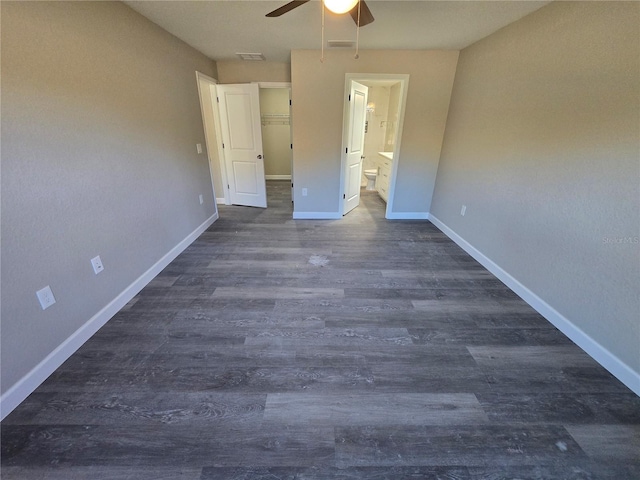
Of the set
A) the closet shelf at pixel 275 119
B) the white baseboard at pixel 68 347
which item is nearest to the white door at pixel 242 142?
the white baseboard at pixel 68 347

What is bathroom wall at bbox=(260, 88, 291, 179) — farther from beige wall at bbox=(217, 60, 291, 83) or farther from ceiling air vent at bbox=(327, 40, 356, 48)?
ceiling air vent at bbox=(327, 40, 356, 48)

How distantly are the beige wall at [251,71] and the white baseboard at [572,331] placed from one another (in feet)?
12.9

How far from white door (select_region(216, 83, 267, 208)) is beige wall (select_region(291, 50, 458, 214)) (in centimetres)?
84

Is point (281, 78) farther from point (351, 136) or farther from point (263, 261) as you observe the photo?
point (263, 261)

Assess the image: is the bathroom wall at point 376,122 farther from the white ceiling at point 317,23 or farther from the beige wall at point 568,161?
the beige wall at point 568,161

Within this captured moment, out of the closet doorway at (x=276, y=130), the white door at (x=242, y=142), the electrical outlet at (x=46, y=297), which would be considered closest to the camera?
the electrical outlet at (x=46, y=297)

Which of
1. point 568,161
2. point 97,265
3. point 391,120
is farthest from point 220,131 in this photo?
point 568,161

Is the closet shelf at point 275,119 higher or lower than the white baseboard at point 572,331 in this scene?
higher

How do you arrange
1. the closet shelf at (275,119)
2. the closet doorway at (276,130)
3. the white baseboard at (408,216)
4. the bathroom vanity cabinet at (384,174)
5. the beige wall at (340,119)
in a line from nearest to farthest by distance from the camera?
the beige wall at (340,119) → the white baseboard at (408,216) → the bathroom vanity cabinet at (384,174) → the closet doorway at (276,130) → the closet shelf at (275,119)

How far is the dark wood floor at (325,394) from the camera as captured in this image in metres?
1.17

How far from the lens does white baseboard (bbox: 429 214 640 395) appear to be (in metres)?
1.53

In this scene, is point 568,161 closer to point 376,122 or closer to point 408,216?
point 408,216

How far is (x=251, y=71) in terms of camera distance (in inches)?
160

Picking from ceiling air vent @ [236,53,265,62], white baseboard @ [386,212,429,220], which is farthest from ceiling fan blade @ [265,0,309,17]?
white baseboard @ [386,212,429,220]
